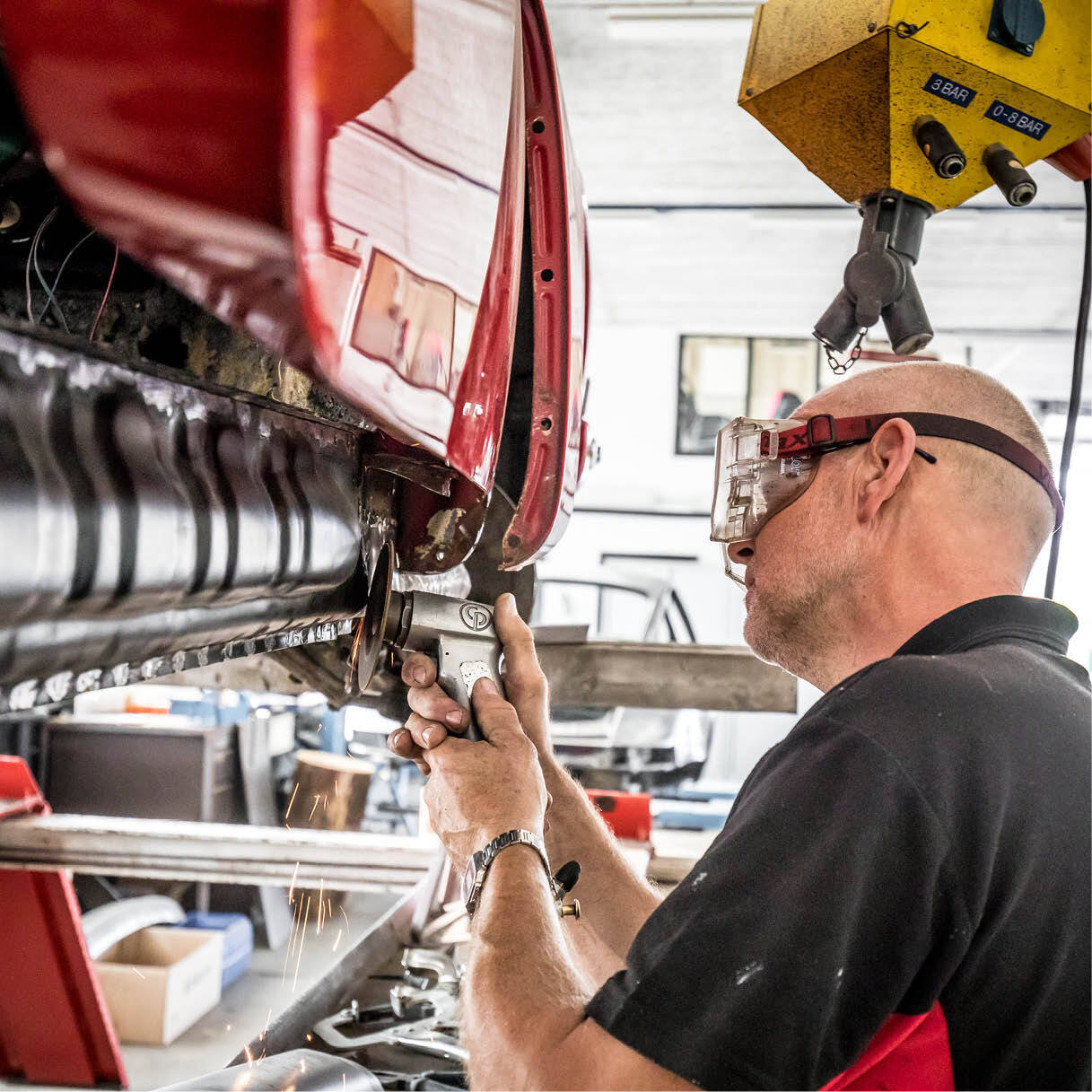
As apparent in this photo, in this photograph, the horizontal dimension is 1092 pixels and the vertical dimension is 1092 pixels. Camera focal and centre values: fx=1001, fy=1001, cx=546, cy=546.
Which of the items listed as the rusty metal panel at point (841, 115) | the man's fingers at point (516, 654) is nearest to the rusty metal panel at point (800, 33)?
the rusty metal panel at point (841, 115)

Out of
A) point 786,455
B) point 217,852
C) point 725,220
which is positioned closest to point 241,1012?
point 217,852

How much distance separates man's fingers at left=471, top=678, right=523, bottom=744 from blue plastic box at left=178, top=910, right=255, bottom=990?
3.46 metres

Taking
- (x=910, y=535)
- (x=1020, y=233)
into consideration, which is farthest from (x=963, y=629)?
(x=1020, y=233)

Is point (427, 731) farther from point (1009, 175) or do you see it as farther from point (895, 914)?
point (1009, 175)

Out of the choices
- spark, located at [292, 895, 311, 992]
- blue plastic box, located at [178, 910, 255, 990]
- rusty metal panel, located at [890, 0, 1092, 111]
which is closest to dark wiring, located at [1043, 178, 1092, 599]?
rusty metal panel, located at [890, 0, 1092, 111]

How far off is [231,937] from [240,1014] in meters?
0.35

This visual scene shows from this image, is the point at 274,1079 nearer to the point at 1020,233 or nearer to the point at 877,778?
the point at 877,778

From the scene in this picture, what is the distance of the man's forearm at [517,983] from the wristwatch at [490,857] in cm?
1

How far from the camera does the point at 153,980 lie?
373cm

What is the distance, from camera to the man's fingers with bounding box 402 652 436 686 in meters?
1.44

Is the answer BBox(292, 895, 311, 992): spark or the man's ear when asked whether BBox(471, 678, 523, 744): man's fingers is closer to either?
the man's ear

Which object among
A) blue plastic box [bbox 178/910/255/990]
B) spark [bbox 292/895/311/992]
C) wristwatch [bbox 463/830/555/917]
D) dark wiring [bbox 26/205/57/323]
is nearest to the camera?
dark wiring [bbox 26/205/57/323]

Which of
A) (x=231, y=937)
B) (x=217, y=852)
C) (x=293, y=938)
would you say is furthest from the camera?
(x=293, y=938)

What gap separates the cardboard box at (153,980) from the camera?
3699mm
